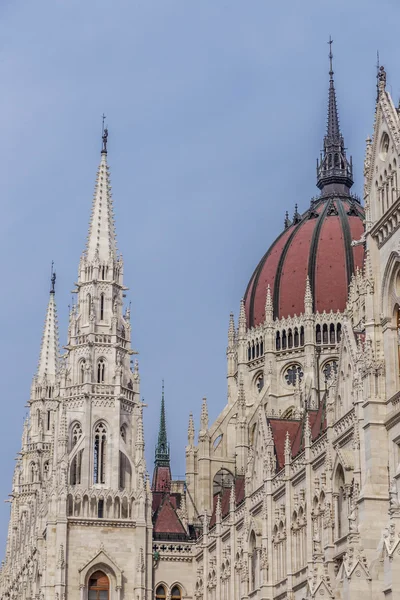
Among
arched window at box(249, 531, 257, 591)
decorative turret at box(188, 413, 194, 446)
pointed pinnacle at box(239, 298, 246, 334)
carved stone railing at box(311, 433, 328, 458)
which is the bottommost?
arched window at box(249, 531, 257, 591)

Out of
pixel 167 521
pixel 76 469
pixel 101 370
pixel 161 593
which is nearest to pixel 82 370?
pixel 101 370

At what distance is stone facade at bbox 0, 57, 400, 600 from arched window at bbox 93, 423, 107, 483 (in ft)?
0.33

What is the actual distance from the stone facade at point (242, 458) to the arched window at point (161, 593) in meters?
0.11

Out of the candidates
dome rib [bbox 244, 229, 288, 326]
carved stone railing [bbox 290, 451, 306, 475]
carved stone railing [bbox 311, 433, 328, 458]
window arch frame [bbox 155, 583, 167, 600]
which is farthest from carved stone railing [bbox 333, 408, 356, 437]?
dome rib [bbox 244, 229, 288, 326]

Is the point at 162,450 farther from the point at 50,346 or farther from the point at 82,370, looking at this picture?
the point at 82,370

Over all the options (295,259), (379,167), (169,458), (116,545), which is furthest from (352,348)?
(169,458)

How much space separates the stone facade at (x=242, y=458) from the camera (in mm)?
47594

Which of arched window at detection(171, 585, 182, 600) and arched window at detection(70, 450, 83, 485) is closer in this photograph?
arched window at detection(70, 450, 83, 485)

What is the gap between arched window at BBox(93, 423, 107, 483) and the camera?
83.7 m

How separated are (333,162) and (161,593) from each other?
39.8 metres

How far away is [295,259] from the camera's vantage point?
99125mm

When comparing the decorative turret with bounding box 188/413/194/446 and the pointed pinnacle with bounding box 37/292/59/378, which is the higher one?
the pointed pinnacle with bounding box 37/292/59/378

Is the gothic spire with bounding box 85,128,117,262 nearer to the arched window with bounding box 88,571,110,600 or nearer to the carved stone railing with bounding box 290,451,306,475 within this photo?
the arched window with bounding box 88,571,110,600

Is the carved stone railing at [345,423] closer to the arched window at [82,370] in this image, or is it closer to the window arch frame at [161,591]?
the window arch frame at [161,591]
